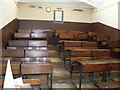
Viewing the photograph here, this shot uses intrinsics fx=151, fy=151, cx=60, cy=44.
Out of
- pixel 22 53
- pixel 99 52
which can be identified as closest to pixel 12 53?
pixel 22 53

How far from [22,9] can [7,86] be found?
23.3 ft

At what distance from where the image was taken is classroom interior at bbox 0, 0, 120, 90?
9.48ft

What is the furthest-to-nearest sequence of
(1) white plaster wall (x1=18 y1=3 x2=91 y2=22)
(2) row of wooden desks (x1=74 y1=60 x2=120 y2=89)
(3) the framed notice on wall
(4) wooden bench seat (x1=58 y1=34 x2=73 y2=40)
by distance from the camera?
(3) the framed notice on wall
(1) white plaster wall (x1=18 y1=3 x2=91 y2=22)
(4) wooden bench seat (x1=58 y1=34 x2=73 y2=40)
(2) row of wooden desks (x1=74 y1=60 x2=120 y2=89)

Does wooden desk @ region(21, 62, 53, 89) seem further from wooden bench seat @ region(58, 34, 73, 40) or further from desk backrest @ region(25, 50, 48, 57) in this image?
wooden bench seat @ region(58, 34, 73, 40)

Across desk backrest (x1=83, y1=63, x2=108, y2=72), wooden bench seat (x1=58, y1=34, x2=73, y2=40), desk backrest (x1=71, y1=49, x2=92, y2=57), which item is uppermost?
wooden bench seat (x1=58, y1=34, x2=73, y2=40)

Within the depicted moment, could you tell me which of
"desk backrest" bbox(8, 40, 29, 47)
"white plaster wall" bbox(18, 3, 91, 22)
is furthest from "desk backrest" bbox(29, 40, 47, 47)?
"white plaster wall" bbox(18, 3, 91, 22)

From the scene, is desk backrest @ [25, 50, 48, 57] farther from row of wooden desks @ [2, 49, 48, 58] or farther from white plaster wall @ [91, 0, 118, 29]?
white plaster wall @ [91, 0, 118, 29]

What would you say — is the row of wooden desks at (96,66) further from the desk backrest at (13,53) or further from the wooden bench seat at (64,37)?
the wooden bench seat at (64,37)

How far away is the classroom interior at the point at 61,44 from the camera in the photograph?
2889mm

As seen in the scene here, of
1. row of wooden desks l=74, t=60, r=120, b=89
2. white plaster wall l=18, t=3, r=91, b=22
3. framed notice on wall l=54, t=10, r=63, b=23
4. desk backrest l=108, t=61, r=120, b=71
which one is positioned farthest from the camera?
framed notice on wall l=54, t=10, r=63, b=23

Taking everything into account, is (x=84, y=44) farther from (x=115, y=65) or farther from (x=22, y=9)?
(x=22, y=9)

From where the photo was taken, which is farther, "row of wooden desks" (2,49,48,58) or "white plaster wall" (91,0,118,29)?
"white plaster wall" (91,0,118,29)

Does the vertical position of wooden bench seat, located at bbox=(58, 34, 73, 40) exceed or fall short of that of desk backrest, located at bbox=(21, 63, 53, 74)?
it exceeds it

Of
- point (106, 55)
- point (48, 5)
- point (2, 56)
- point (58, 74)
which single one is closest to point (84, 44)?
point (106, 55)
